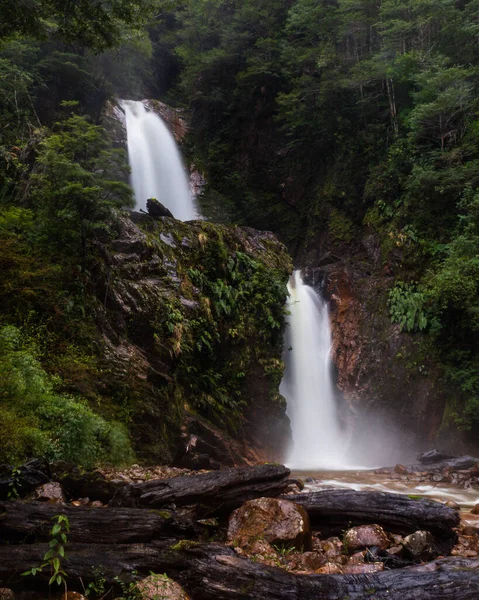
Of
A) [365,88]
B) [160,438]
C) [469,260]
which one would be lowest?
[160,438]

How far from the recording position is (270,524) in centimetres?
443

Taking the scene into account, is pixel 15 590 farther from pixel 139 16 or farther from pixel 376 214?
pixel 376 214

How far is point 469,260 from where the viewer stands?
13977mm

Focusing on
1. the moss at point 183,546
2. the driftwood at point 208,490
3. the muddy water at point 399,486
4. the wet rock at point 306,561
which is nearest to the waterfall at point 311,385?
the muddy water at point 399,486

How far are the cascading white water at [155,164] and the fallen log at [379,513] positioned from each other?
15.9m

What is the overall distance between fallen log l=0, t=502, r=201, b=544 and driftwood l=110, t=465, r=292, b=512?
42 cm

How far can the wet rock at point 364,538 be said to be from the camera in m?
4.50

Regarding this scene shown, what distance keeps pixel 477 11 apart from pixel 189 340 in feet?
61.3

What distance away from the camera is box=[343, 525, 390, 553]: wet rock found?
4.50m

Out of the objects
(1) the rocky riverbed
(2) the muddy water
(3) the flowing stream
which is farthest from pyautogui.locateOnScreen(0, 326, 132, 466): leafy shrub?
(3) the flowing stream

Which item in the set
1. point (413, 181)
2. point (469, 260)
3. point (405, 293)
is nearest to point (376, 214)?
point (413, 181)

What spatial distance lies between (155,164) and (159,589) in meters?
20.3

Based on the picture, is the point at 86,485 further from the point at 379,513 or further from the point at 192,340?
the point at 192,340

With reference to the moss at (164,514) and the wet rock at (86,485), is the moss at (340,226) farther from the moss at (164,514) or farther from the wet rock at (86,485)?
the moss at (164,514)
